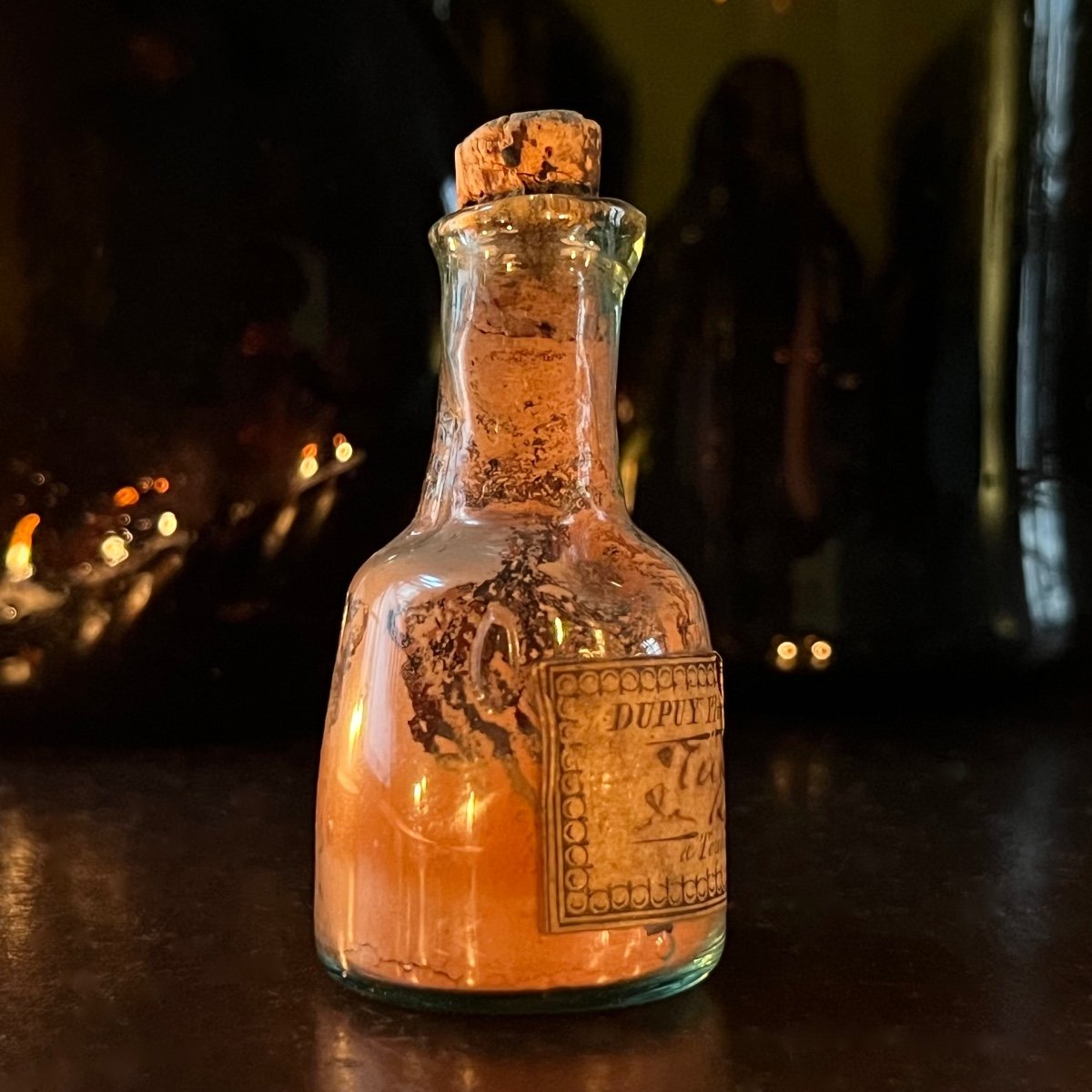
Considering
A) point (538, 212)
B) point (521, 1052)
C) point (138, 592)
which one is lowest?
point (521, 1052)

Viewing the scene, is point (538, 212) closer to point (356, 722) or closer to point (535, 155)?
point (535, 155)

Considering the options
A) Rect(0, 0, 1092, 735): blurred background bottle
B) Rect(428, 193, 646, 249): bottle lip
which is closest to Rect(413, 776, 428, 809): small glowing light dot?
Rect(428, 193, 646, 249): bottle lip

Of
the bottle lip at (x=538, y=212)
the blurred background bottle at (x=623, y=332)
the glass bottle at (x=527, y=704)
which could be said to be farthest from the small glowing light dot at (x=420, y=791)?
the blurred background bottle at (x=623, y=332)

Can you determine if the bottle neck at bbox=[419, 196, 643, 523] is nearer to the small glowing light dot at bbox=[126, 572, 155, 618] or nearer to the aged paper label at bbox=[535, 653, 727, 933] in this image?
the aged paper label at bbox=[535, 653, 727, 933]

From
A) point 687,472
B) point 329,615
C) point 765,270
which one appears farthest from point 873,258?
point 329,615

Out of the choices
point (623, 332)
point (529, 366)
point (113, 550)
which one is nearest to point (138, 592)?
point (113, 550)

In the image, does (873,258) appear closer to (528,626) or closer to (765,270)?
(765,270)

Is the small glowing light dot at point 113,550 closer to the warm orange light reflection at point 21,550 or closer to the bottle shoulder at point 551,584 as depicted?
the warm orange light reflection at point 21,550
